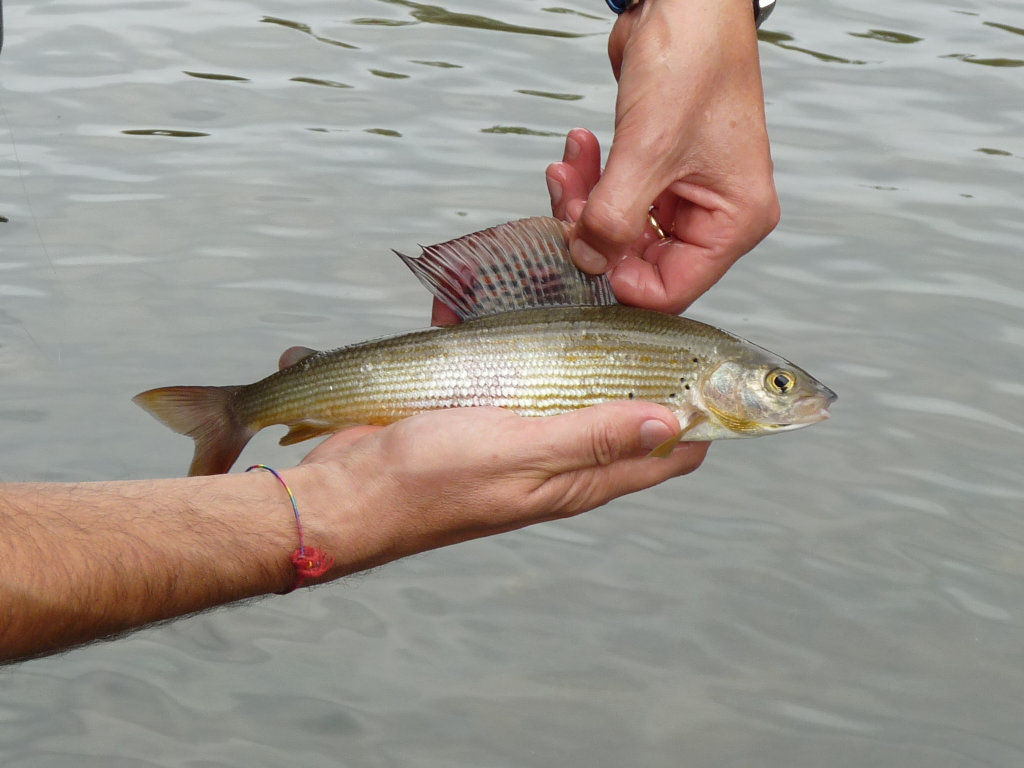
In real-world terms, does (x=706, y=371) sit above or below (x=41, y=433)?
above

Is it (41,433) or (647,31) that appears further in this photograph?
(41,433)

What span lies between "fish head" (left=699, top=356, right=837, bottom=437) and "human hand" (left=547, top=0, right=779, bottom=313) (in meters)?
0.37

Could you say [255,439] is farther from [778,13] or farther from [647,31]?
[778,13]

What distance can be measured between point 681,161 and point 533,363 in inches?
32.1

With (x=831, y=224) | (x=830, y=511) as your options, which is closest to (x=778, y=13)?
(x=831, y=224)

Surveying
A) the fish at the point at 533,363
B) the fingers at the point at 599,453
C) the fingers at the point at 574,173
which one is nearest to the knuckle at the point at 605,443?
the fingers at the point at 599,453

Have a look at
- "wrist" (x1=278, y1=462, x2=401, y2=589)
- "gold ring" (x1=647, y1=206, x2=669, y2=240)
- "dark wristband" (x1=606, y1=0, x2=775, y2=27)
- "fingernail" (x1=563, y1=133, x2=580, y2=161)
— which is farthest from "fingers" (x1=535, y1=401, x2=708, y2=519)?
"dark wristband" (x1=606, y1=0, x2=775, y2=27)

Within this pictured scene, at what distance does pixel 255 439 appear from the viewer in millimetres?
6340

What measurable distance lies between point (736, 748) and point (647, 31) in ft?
8.37

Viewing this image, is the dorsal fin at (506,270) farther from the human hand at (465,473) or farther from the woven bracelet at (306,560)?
the woven bracelet at (306,560)

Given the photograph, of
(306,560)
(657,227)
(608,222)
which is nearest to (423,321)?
(657,227)

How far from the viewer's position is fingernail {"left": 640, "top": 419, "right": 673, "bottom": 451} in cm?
390

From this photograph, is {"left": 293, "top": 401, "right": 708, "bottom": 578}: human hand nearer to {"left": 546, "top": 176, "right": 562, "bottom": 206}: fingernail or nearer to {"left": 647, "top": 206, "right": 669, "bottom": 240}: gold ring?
{"left": 647, "top": 206, "right": 669, "bottom": 240}: gold ring

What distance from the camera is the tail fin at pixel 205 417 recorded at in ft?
14.5
